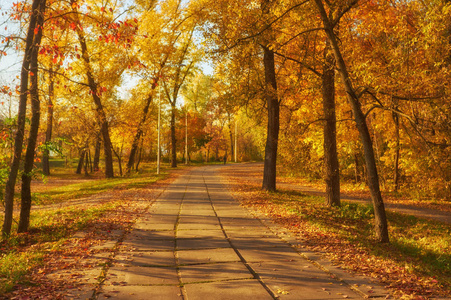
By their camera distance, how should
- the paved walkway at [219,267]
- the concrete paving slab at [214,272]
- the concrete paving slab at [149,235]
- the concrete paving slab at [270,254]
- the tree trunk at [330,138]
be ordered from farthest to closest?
the tree trunk at [330,138] → the concrete paving slab at [149,235] → the concrete paving slab at [270,254] → the concrete paving slab at [214,272] → the paved walkway at [219,267]

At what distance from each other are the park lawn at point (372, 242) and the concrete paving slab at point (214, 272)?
1.70m

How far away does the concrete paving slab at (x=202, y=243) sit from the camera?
669 centimetres

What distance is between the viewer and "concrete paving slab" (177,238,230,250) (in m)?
6.69

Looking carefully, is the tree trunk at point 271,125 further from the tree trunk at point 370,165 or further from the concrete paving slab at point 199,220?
the tree trunk at point 370,165

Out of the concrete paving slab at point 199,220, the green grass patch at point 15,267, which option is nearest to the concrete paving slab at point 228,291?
the green grass patch at point 15,267

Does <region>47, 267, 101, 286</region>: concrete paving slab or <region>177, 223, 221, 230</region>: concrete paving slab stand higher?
<region>47, 267, 101, 286</region>: concrete paving slab

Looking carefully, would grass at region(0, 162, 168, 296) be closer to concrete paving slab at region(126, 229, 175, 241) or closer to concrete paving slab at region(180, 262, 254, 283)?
concrete paving slab at region(126, 229, 175, 241)

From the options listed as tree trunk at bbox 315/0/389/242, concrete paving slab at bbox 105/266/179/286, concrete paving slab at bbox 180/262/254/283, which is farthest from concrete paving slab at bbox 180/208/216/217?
concrete paving slab at bbox 105/266/179/286

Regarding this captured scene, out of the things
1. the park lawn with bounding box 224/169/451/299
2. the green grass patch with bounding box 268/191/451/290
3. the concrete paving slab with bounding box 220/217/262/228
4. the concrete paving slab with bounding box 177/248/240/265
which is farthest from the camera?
the concrete paving slab with bounding box 220/217/262/228

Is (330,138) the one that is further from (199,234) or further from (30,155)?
(30,155)

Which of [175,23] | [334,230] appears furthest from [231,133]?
[334,230]

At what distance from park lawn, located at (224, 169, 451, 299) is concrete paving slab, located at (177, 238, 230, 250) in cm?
163

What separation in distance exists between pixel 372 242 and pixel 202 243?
147 inches

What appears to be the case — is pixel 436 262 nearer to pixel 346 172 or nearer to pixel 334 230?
pixel 334 230
